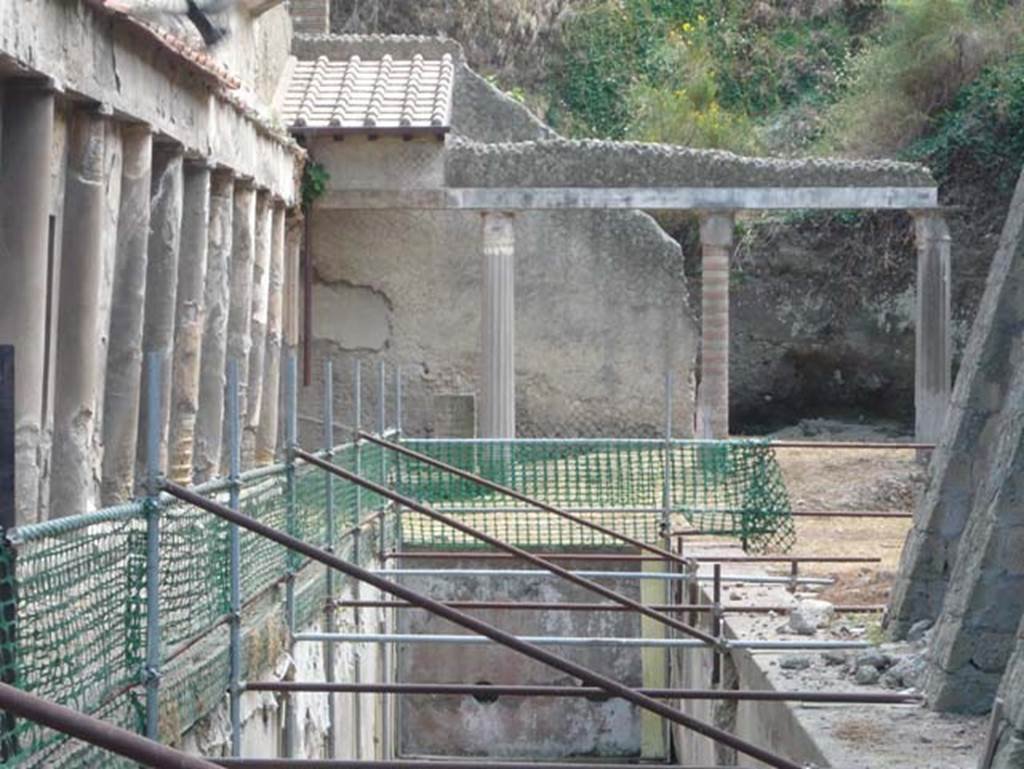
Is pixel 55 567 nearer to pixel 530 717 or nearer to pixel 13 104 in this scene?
pixel 13 104

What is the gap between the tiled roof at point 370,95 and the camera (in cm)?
1970

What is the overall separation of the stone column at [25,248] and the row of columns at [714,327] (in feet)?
31.5

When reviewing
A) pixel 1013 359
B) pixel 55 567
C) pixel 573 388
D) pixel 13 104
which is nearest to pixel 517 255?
pixel 573 388

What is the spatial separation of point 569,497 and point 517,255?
19.2ft

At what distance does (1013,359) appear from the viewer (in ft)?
28.9

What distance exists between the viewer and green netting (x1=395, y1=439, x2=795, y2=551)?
51.1ft

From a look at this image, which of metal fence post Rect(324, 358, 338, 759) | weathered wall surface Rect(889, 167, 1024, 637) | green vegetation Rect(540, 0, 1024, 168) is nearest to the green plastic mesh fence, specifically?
metal fence post Rect(324, 358, 338, 759)

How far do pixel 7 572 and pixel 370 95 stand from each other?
52.7 ft

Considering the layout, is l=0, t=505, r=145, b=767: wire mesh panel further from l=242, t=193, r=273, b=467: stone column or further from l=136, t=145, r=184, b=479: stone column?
l=242, t=193, r=273, b=467: stone column

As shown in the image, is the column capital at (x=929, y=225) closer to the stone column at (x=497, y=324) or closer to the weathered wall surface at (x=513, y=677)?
the stone column at (x=497, y=324)

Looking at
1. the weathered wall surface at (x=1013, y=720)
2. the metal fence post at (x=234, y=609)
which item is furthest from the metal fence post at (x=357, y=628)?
the weathered wall surface at (x=1013, y=720)

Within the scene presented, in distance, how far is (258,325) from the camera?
1744 centimetres

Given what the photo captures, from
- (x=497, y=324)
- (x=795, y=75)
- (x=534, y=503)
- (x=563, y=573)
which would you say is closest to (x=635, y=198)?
(x=497, y=324)

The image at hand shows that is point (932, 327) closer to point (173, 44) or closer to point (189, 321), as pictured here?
point (189, 321)
